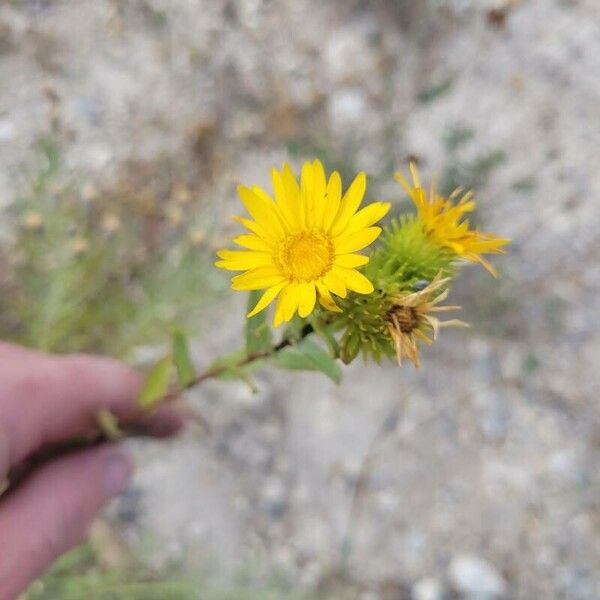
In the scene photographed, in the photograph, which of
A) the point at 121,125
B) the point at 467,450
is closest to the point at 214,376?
the point at 467,450

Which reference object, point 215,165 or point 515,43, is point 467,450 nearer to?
point 215,165

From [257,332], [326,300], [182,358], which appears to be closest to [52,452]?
[182,358]

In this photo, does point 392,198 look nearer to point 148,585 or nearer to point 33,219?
point 33,219

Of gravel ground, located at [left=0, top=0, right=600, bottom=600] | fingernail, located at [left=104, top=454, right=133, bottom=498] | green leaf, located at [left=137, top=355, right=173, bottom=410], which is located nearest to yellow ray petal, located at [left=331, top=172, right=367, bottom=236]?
green leaf, located at [left=137, top=355, right=173, bottom=410]

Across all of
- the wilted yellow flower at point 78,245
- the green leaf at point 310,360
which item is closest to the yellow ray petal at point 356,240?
the green leaf at point 310,360

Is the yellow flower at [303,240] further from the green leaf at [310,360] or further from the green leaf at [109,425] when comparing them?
the green leaf at [109,425]

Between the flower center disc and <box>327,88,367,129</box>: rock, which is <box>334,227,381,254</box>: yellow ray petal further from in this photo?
<box>327,88,367,129</box>: rock

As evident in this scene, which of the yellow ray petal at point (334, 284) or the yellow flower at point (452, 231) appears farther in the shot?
the yellow flower at point (452, 231)
